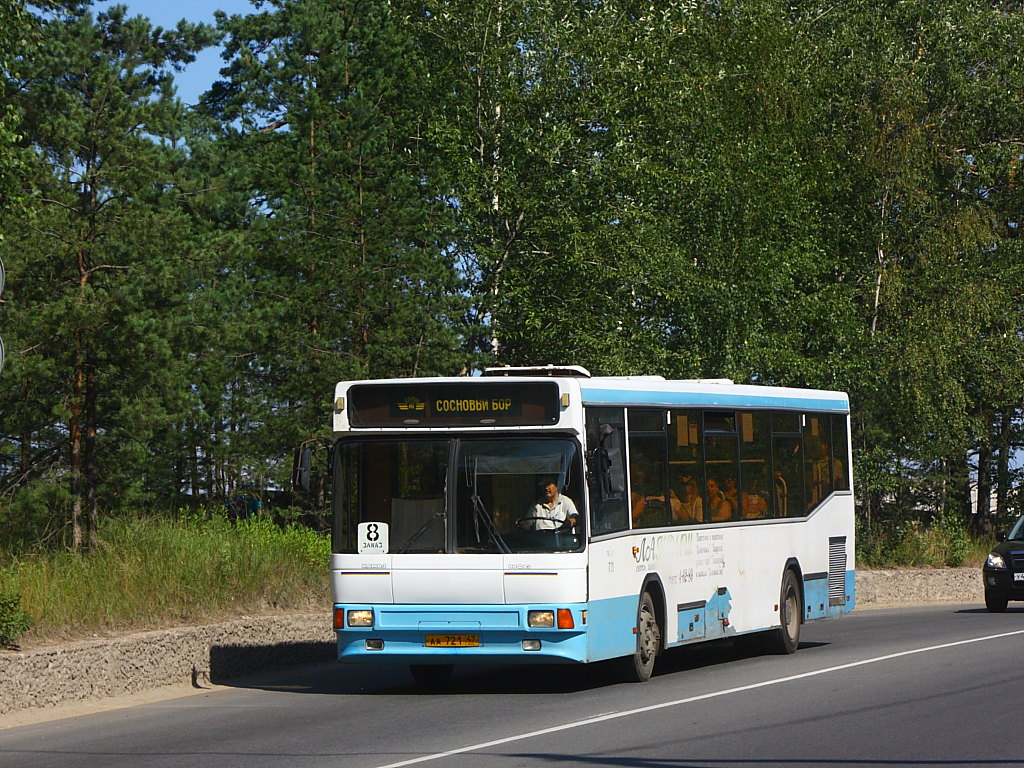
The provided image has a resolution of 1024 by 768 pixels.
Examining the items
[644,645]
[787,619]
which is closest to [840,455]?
[787,619]

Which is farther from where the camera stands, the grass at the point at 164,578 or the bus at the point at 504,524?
the grass at the point at 164,578

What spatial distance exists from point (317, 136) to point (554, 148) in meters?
5.34

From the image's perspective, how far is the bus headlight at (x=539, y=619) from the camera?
48.2 feet

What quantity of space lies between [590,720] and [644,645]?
3.39m

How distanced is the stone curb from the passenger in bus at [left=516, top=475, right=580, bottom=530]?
3.90 m

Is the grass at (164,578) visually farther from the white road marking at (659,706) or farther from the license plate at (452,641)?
the white road marking at (659,706)

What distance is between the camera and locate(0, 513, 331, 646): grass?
16266 mm

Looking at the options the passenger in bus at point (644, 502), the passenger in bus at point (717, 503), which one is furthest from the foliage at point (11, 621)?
the passenger in bus at point (717, 503)

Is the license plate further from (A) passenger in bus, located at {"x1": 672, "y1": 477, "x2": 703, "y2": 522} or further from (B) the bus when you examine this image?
(A) passenger in bus, located at {"x1": 672, "y1": 477, "x2": 703, "y2": 522}

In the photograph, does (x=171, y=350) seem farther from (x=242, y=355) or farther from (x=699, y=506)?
(x=699, y=506)

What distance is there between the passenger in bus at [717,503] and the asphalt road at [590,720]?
1.61 m

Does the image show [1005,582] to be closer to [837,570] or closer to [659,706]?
[837,570]

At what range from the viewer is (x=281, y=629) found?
59.7 feet

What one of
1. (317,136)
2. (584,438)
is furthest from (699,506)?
(317,136)
